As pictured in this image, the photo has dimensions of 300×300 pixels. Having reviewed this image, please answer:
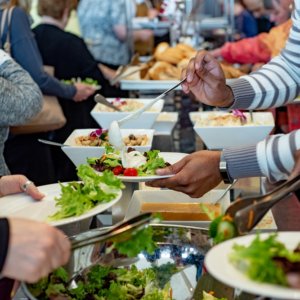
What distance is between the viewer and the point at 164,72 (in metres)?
3.98

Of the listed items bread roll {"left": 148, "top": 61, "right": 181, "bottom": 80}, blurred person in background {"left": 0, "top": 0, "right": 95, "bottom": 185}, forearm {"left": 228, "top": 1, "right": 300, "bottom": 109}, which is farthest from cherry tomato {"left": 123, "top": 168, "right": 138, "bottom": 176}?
bread roll {"left": 148, "top": 61, "right": 181, "bottom": 80}

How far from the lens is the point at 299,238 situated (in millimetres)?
1107

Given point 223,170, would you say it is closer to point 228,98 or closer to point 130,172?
point 130,172

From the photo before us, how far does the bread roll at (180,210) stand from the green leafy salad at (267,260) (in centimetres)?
77

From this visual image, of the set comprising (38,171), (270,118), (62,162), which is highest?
(270,118)

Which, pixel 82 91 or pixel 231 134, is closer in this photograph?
pixel 231 134

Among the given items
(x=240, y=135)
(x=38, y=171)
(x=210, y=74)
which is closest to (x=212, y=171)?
(x=210, y=74)

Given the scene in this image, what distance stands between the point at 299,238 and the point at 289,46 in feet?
3.72

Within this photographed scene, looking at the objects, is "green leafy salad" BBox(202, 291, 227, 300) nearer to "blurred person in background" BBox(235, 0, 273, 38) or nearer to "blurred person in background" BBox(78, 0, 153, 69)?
"blurred person in background" BBox(78, 0, 153, 69)

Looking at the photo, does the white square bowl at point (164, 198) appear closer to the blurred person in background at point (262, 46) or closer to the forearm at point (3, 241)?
the forearm at point (3, 241)

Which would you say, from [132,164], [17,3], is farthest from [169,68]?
[132,164]

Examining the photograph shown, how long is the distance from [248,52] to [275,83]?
2.24 meters

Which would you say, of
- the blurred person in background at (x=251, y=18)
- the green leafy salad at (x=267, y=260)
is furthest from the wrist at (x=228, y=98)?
the blurred person in background at (x=251, y=18)

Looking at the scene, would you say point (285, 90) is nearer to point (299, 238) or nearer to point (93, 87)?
point (299, 238)
